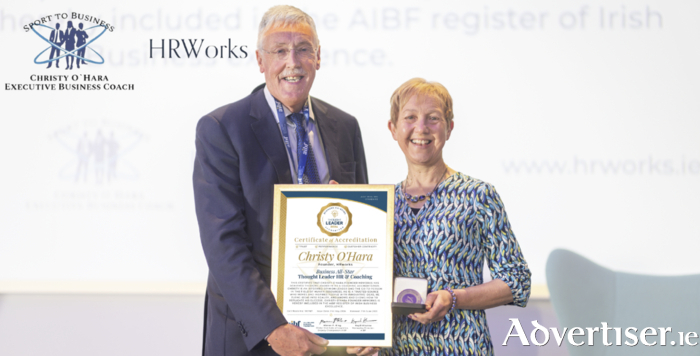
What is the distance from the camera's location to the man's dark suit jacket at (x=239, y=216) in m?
1.87

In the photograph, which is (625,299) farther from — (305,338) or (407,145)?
(305,338)

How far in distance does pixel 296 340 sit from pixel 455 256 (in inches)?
21.4

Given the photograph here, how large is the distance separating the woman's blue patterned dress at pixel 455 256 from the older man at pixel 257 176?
0.33m

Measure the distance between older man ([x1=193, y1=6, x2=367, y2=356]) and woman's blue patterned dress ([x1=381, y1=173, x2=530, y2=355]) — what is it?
33cm

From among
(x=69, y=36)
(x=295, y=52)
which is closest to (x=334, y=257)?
(x=295, y=52)

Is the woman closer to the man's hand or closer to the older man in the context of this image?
the man's hand

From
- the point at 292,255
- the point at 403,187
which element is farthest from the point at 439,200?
the point at 292,255

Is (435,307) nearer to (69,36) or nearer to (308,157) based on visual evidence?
(308,157)

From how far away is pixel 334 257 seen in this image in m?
1.85

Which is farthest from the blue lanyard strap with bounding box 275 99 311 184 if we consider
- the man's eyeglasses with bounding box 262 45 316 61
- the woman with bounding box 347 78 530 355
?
the woman with bounding box 347 78 530 355

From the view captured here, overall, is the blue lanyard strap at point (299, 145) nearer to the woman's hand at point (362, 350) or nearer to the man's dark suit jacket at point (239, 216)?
the man's dark suit jacket at point (239, 216)

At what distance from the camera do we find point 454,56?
338 cm

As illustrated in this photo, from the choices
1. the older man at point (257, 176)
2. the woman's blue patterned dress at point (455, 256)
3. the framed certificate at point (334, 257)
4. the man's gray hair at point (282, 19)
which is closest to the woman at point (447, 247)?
the woman's blue patterned dress at point (455, 256)

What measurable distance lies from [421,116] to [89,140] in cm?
222
